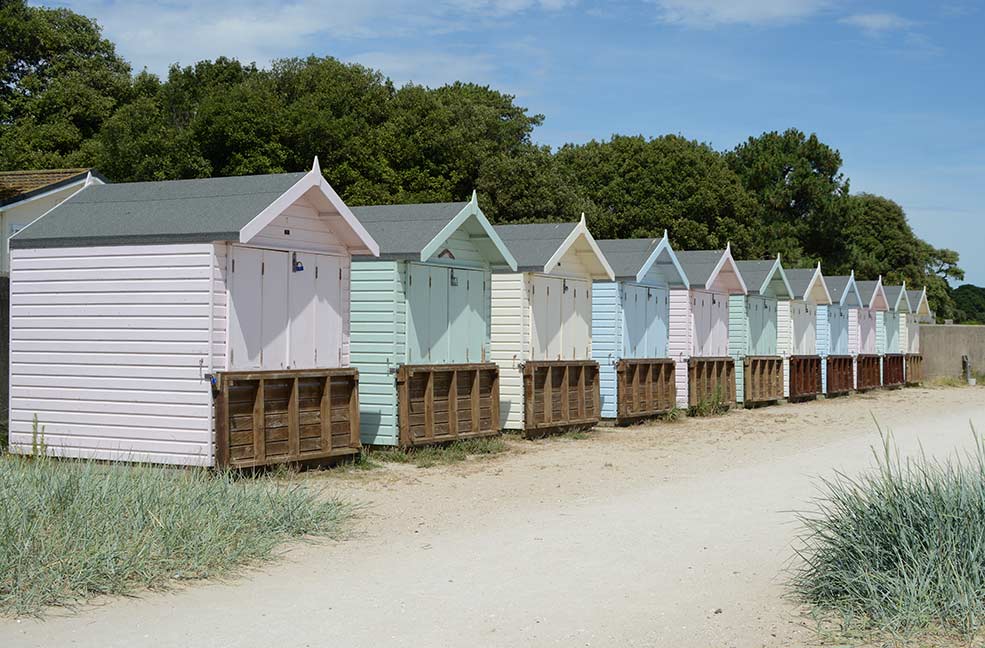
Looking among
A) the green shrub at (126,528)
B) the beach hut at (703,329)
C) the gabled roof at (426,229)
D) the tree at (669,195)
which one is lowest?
the green shrub at (126,528)

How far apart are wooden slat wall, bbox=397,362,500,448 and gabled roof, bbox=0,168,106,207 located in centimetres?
1200

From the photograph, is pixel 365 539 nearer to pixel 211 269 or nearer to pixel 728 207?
pixel 211 269

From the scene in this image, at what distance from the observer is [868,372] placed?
127 ft

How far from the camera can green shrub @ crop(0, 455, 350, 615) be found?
7355 mm

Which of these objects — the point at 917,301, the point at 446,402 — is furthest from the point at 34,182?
the point at 917,301

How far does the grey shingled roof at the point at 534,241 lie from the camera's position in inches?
749

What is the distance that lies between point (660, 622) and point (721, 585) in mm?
1138

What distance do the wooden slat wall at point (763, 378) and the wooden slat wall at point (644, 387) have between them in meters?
Result: 4.62

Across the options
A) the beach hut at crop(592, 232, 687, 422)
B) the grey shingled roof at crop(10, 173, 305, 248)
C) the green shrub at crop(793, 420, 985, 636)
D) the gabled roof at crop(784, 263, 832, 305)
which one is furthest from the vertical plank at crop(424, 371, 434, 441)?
the gabled roof at crop(784, 263, 832, 305)

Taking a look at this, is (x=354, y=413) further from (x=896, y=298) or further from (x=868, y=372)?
(x=896, y=298)

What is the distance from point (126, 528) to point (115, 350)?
208 inches

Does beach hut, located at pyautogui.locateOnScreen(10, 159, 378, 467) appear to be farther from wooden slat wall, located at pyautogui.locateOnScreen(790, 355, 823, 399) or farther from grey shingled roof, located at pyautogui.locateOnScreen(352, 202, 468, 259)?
wooden slat wall, located at pyautogui.locateOnScreen(790, 355, 823, 399)

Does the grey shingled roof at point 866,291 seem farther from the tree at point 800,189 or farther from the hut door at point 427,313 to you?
→ the hut door at point 427,313

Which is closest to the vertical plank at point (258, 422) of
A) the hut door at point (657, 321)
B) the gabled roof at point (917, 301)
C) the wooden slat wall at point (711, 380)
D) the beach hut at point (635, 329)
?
the beach hut at point (635, 329)
